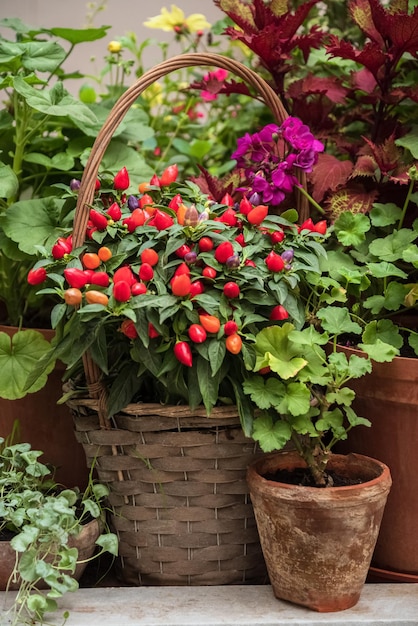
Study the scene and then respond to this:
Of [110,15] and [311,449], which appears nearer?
[311,449]

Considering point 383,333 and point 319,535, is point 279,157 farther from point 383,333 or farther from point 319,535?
point 319,535

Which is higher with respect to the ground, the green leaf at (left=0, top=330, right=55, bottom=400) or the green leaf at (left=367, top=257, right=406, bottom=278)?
the green leaf at (left=367, top=257, right=406, bottom=278)

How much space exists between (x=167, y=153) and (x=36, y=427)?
92 centimetres

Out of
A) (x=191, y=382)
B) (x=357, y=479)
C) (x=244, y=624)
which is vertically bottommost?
(x=244, y=624)

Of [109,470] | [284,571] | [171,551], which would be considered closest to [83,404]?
[109,470]

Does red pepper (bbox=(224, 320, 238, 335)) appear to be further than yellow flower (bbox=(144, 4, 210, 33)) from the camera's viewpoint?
No

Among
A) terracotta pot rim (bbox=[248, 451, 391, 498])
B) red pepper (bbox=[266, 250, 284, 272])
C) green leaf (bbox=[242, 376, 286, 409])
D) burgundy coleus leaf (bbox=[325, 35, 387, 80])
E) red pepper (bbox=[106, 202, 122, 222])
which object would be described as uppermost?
burgundy coleus leaf (bbox=[325, 35, 387, 80])

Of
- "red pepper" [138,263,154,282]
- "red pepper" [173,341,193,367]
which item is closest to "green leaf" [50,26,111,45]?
"red pepper" [138,263,154,282]

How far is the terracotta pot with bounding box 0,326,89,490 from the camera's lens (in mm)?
1348

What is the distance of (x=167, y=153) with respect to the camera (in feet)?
6.67

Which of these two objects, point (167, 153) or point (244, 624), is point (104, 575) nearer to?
point (244, 624)

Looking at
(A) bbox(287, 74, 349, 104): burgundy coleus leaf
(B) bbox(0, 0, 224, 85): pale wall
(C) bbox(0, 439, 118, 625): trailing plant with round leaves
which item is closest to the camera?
(C) bbox(0, 439, 118, 625): trailing plant with round leaves

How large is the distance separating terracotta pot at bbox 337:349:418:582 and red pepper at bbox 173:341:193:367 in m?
0.26

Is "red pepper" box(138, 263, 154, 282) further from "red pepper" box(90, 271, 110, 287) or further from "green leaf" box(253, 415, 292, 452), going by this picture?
"green leaf" box(253, 415, 292, 452)
